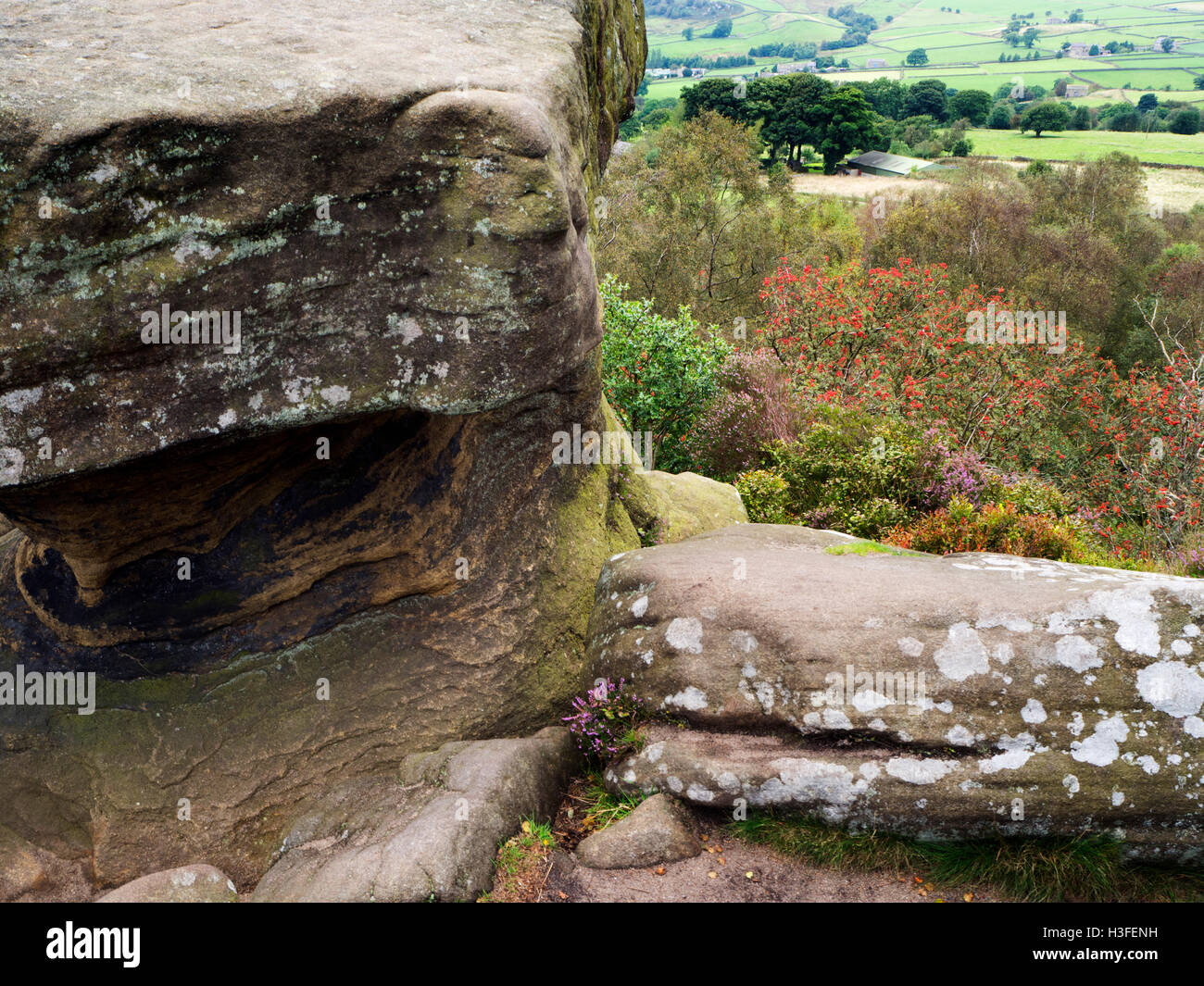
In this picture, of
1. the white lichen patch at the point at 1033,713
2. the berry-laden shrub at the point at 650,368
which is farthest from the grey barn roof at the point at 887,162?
the white lichen patch at the point at 1033,713

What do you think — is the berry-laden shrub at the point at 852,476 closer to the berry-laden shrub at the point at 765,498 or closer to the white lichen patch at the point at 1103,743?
the berry-laden shrub at the point at 765,498

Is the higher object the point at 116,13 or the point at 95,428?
the point at 116,13

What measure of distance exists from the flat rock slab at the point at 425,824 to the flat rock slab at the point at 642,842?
0.59 m

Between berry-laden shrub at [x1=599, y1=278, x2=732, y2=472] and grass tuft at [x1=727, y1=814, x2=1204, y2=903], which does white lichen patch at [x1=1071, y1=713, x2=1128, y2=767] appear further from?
berry-laden shrub at [x1=599, y1=278, x2=732, y2=472]

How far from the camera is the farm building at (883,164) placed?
63.4 metres

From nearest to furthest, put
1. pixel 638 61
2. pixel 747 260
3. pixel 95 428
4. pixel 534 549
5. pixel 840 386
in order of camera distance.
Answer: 1. pixel 95 428
2. pixel 534 549
3. pixel 638 61
4. pixel 840 386
5. pixel 747 260

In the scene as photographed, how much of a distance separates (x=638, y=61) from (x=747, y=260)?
69.8ft

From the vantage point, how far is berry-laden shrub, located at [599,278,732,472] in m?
14.7

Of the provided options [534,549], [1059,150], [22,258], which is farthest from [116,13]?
[1059,150]

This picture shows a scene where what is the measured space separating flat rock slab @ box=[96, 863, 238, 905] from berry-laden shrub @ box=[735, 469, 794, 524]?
8.00 meters

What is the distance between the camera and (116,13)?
637 centimetres

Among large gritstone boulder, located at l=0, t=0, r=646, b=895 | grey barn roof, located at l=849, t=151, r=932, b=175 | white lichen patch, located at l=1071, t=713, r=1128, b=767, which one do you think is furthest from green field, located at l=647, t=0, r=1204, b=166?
white lichen patch, located at l=1071, t=713, r=1128, b=767

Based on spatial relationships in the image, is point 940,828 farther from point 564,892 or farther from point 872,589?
point 564,892

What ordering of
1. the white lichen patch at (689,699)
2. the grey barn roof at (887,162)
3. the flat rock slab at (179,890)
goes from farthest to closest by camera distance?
the grey barn roof at (887,162), the white lichen patch at (689,699), the flat rock slab at (179,890)
